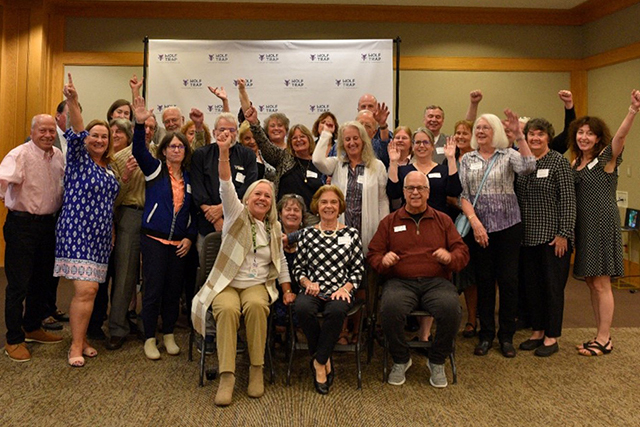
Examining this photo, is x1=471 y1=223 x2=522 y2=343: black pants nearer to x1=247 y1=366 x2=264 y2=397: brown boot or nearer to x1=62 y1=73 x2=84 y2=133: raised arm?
x1=247 y1=366 x2=264 y2=397: brown boot

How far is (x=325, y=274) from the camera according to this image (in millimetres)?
2977

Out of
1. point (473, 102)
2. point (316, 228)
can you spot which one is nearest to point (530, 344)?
point (316, 228)

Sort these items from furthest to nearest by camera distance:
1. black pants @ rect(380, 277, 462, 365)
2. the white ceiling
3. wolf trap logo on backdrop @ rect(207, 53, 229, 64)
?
the white ceiling < wolf trap logo on backdrop @ rect(207, 53, 229, 64) < black pants @ rect(380, 277, 462, 365)

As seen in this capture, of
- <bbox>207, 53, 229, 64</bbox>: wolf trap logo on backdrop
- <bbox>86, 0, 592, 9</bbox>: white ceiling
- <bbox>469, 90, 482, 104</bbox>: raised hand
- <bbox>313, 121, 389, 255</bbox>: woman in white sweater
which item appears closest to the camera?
<bbox>313, 121, 389, 255</bbox>: woman in white sweater

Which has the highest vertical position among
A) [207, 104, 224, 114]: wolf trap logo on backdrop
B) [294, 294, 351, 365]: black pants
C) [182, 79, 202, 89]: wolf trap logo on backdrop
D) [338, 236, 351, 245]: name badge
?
[182, 79, 202, 89]: wolf trap logo on backdrop

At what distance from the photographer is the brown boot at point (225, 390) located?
102 inches

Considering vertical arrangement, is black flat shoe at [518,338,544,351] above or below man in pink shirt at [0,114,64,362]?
below

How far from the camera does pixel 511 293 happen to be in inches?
133

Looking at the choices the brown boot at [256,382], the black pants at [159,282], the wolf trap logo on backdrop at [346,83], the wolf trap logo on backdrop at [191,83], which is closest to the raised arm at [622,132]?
the brown boot at [256,382]

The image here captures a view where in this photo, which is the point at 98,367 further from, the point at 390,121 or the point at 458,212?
the point at 390,121

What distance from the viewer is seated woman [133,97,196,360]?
10.6 feet

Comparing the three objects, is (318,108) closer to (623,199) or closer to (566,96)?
(566,96)

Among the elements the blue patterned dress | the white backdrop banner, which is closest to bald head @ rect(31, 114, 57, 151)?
the blue patterned dress

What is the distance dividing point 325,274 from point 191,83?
3770mm
